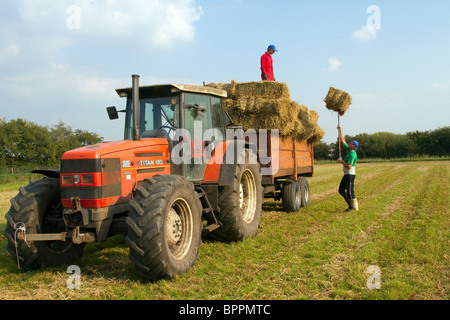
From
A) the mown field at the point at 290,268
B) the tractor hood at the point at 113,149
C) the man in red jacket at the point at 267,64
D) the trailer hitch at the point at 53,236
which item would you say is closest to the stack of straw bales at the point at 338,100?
the man in red jacket at the point at 267,64

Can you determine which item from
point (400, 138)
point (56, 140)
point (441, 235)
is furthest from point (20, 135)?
point (400, 138)

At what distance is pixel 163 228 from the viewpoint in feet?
12.8

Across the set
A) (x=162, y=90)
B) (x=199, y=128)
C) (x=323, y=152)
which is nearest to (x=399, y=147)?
(x=323, y=152)

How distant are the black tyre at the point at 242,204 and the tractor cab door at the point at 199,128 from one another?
1.85ft

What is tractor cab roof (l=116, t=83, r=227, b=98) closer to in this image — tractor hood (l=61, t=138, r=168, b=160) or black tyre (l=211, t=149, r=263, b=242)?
tractor hood (l=61, t=138, r=168, b=160)

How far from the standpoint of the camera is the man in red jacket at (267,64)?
30.0 feet

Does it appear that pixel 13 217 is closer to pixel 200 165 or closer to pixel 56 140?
pixel 200 165

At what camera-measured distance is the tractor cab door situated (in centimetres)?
534

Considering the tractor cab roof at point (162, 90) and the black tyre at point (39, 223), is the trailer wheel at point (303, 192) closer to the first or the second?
the tractor cab roof at point (162, 90)

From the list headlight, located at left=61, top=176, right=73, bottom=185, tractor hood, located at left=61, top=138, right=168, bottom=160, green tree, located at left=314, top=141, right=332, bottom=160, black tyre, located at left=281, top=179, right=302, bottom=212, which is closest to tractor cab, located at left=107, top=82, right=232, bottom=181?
tractor hood, located at left=61, top=138, right=168, bottom=160

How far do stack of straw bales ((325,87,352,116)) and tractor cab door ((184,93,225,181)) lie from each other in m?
5.04
